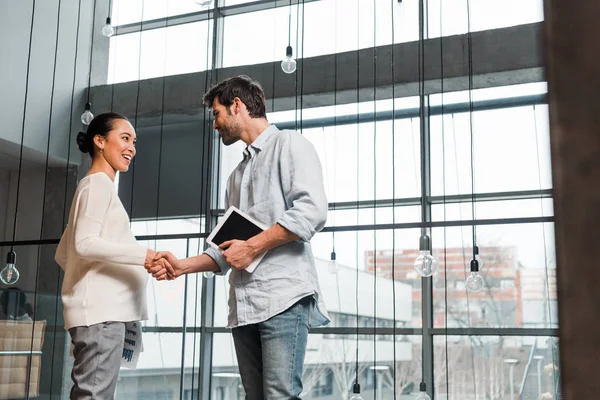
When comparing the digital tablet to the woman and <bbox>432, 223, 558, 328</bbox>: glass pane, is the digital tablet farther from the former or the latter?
<bbox>432, 223, 558, 328</bbox>: glass pane

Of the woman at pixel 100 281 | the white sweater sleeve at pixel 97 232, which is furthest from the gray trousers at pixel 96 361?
the white sweater sleeve at pixel 97 232

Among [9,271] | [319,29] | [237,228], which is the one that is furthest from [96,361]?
[319,29]

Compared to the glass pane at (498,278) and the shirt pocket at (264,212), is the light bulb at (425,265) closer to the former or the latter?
the shirt pocket at (264,212)

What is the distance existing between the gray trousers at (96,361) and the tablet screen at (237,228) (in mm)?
444

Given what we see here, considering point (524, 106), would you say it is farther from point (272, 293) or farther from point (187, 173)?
point (272, 293)

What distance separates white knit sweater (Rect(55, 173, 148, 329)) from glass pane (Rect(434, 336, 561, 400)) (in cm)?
486

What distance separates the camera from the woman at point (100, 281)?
6.53 ft

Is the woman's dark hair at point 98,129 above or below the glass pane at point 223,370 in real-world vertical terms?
above

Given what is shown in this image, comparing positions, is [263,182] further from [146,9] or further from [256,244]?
[146,9]

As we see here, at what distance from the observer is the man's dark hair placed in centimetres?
207

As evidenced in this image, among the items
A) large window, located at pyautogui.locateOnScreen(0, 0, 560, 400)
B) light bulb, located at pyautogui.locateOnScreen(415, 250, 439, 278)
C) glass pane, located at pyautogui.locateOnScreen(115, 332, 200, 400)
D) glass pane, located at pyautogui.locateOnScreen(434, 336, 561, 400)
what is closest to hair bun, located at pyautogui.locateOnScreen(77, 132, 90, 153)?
light bulb, located at pyautogui.locateOnScreen(415, 250, 439, 278)

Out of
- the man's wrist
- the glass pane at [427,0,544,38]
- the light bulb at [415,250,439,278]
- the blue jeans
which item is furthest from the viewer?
the glass pane at [427,0,544,38]

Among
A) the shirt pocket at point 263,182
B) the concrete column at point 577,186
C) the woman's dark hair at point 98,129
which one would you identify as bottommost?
the concrete column at point 577,186

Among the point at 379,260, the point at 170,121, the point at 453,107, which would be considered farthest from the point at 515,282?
the point at 170,121
